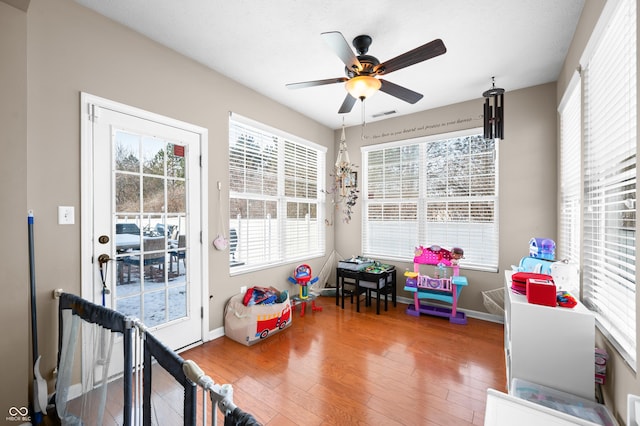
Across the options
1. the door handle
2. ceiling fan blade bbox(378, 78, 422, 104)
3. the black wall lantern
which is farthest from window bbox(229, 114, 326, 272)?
the black wall lantern

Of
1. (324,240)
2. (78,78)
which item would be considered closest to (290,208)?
Result: (324,240)

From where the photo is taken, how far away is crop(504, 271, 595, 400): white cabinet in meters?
1.54

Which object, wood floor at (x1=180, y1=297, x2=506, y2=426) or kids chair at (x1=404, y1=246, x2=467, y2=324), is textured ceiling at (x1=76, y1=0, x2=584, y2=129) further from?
wood floor at (x1=180, y1=297, x2=506, y2=426)

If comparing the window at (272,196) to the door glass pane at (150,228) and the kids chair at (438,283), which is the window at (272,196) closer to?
the door glass pane at (150,228)

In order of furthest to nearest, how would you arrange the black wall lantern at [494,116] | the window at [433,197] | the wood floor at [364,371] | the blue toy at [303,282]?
the blue toy at [303,282] < the window at [433,197] < the black wall lantern at [494,116] < the wood floor at [364,371]

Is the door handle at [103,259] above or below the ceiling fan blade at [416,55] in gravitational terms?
below

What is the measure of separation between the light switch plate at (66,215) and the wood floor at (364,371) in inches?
58.9

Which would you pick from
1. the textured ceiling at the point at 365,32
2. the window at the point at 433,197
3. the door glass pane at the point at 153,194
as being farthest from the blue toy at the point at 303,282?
A: the textured ceiling at the point at 365,32

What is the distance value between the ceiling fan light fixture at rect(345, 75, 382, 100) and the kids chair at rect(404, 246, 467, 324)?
2358 mm

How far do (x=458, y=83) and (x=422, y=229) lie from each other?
1.92 metres

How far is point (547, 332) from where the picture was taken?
64.0 inches

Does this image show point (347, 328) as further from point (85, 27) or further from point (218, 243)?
point (85, 27)

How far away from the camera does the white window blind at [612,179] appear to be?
132 cm

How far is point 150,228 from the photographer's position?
2.38m
